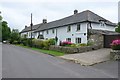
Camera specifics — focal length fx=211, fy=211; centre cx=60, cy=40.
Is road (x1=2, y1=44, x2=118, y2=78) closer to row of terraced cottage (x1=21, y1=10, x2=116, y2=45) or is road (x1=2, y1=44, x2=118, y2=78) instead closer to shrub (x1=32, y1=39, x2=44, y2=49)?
row of terraced cottage (x1=21, y1=10, x2=116, y2=45)

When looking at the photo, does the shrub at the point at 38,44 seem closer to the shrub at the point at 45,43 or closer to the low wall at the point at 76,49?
the shrub at the point at 45,43

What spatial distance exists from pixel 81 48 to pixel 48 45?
960 cm

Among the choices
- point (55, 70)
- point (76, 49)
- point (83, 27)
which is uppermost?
point (83, 27)

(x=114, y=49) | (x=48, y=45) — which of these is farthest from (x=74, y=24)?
(x=114, y=49)

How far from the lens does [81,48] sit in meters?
27.3

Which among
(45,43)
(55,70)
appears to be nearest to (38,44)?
(45,43)

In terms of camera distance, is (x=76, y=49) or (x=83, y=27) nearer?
(x=76, y=49)

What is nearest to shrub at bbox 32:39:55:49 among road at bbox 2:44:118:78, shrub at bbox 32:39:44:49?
shrub at bbox 32:39:44:49

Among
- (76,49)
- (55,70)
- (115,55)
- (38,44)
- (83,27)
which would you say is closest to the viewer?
(55,70)

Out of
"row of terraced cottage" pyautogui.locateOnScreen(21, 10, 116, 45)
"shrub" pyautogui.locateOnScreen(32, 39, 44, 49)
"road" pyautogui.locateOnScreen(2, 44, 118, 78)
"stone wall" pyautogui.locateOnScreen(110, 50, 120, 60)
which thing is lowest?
"road" pyautogui.locateOnScreen(2, 44, 118, 78)

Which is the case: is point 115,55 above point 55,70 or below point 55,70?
above

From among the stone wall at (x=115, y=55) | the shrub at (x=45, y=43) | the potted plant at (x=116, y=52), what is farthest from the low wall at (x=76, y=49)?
the stone wall at (x=115, y=55)

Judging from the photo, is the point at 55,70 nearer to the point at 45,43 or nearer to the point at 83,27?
the point at 45,43

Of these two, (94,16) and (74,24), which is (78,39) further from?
(94,16)
